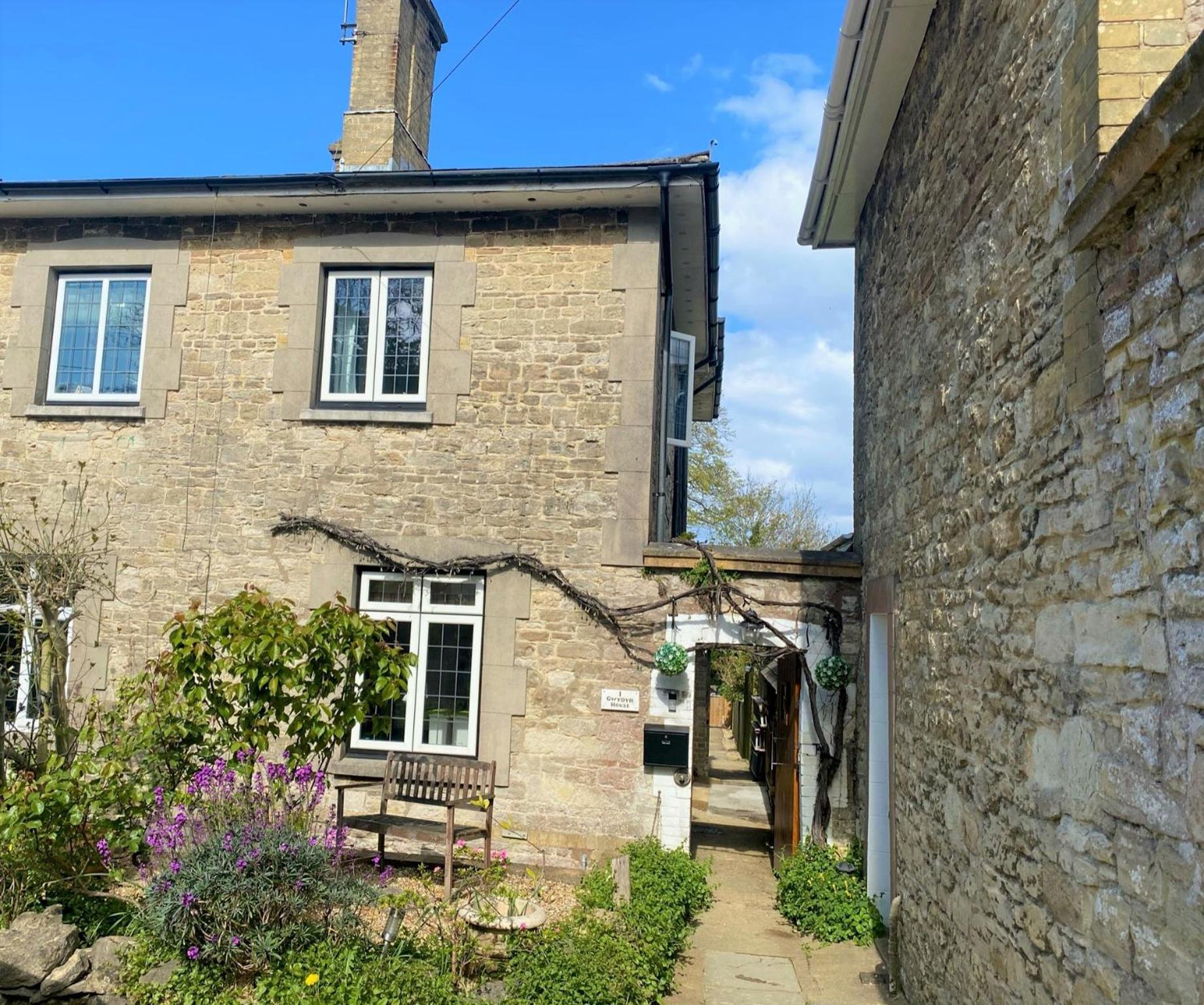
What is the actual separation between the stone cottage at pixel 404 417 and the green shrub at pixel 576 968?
98.9 inches

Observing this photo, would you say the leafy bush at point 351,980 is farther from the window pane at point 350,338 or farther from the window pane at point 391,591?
the window pane at point 350,338

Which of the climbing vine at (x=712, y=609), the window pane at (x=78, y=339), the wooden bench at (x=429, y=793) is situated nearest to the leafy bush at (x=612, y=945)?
the wooden bench at (x=429, y=793)

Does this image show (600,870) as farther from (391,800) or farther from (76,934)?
(76,934)

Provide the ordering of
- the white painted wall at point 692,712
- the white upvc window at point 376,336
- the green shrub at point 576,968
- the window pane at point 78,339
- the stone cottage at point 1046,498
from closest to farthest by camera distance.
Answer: the stone cottage at point 1046,498
the green shrub at point 576,968
the white painted wall at point 692,712
the white upvc window at point 376,336
the window pane at point 78,339

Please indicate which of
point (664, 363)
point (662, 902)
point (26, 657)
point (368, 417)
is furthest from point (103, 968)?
point (664, 363)

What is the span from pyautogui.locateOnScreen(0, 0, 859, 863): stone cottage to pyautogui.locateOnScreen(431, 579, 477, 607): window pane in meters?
0.02

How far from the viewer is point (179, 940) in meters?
4.99

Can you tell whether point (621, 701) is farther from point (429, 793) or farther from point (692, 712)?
point (429, 793)

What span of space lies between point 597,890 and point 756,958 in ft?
4.35

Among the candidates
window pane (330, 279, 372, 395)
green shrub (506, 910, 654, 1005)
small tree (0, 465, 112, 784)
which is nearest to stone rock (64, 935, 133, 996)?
small tree (0, 465, 112, 784)

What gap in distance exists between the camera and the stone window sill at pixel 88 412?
8.88 meters

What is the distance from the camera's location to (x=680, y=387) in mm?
10500

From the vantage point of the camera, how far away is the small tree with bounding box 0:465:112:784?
6543mm

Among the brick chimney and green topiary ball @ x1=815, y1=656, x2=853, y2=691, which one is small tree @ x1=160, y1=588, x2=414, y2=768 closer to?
green topiary ball @ x1=815, y1=656, x2=853, y2=691
